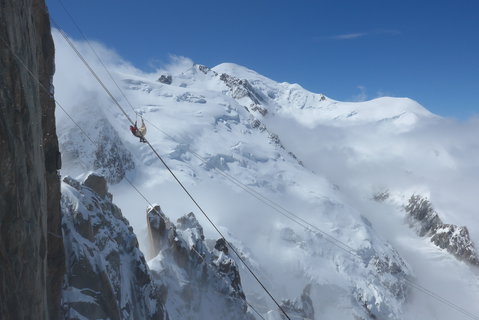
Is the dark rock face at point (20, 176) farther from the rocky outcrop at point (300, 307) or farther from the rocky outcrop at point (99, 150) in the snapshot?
the rocky outcrop at point (99, 150)

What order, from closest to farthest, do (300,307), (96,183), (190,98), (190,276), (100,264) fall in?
1. (100,264)
2. (96,183)
3. (190,276)
4. (300,307)
5. (190,98)

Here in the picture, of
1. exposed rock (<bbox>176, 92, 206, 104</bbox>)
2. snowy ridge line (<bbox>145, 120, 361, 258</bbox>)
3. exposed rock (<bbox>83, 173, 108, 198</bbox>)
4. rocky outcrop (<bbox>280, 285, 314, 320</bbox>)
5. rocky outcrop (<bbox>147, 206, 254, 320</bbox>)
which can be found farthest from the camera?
exposed rock (<bbox>176, 92, 206, 104</bbox>)

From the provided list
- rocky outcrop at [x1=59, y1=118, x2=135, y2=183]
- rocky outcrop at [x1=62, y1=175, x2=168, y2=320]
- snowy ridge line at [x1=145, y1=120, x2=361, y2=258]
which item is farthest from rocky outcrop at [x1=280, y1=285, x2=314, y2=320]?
rocky outcrop at [x1=62, y1=175, x2=168, y2=320]

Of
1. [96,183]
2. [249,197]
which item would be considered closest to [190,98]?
[249,197]

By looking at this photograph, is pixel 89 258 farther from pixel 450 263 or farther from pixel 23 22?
pixel 450 263

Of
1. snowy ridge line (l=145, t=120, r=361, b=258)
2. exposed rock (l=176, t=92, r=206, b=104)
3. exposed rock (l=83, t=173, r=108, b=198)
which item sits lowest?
exposed rock (l=83, t=173, r=108, b=198)

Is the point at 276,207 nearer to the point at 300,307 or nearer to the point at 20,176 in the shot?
the point at 300,307

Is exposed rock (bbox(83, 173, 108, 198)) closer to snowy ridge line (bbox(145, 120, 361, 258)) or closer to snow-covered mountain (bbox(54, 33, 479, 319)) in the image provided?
snow-covered mountain (bbox(54, 33, 479, 319))
